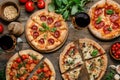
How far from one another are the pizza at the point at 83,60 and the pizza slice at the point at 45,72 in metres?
0.17

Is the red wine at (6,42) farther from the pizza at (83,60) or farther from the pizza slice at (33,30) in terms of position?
the pizza at (83,60)

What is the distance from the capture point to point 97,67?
1105 cm

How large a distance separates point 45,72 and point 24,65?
0.38 metres

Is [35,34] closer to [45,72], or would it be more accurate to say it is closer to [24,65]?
[24,65]

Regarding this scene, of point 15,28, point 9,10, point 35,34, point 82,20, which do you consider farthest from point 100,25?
point 9,10

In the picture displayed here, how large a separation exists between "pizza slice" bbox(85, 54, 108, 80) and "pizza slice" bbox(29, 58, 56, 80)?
62cm

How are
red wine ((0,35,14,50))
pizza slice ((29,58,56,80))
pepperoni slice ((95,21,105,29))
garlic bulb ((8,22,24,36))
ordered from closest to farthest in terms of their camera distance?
red wine ((0,35,14,50)) < garlic bulb ((8,22,24,36)) < pizza slice ((29,58,56,80)) < pepperoni slice ((95,21,105,29))

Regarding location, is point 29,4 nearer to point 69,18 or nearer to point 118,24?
point 69,18

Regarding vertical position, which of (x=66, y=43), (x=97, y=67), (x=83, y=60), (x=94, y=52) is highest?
(x=66, y=43)

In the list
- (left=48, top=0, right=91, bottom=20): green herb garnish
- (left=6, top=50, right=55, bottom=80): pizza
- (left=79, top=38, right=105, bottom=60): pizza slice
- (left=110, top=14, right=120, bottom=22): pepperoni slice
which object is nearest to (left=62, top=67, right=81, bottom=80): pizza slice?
(left=79, top=38, right=105, bottom=60): pizza slice

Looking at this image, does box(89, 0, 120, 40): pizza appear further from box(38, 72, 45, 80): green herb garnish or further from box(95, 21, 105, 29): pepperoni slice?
box(38, 72, 45, 80): green herb garnish

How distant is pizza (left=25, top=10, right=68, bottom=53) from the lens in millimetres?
11070

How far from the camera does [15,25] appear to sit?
10.9 m

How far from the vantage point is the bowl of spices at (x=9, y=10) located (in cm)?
1116
